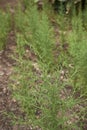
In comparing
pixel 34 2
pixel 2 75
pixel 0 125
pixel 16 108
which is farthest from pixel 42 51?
pixel 34 2

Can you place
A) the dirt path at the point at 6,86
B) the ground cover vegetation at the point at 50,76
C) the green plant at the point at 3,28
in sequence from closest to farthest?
the ground cover vegetation at the point at 50,76 < the dirt path at the point at 6,86 < the green plant at the point at 3,28

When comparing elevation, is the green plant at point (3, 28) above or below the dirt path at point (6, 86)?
above

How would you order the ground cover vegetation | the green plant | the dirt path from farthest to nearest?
1. the green plant
2. the dirt path
3. the ground cover vegetation

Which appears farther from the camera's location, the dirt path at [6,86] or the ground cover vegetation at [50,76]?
the dirt path at [6,86]

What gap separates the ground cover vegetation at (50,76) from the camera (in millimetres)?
1995

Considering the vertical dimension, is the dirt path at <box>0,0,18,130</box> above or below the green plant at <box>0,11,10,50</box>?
below

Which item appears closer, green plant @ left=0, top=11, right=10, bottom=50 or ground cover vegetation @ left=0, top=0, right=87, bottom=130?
ground cover vegetation @ left=0, top=0, right=87, bottom=130

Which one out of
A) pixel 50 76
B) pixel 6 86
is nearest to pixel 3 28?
pixel 6 86

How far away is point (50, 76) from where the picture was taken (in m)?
2.16

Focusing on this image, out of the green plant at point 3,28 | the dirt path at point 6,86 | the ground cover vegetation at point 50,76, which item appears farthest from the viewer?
the green plant at point 3,28

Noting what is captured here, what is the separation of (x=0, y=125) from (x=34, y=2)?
1811mm

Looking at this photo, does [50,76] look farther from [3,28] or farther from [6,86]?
[3,28]

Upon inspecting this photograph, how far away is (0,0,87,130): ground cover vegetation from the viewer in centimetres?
200

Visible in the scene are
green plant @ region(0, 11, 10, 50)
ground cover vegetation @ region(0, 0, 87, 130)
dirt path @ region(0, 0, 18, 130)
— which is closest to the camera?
ground cover vegetation @ region(0, 0, 87, 130)
